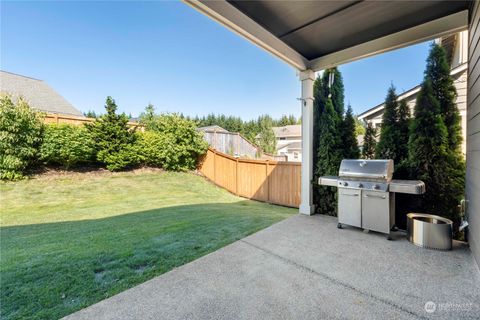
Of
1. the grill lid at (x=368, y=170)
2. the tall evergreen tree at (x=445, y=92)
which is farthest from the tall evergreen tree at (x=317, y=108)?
the tall evergreen tree at (x=445, y=92)

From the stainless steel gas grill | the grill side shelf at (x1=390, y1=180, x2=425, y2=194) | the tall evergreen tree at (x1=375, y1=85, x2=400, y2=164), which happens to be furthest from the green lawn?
the tall evergreen tree at (x1=375, y1=85, x2=400, y2=164)

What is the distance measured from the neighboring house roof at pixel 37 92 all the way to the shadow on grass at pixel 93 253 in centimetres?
1077

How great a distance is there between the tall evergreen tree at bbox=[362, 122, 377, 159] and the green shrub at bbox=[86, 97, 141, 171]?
7874 millimetres

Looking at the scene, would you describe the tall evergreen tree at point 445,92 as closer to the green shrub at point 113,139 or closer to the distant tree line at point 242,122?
the green shrub at point 113,139

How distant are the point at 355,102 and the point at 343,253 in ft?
9.31

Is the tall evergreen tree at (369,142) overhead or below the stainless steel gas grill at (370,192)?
overhead

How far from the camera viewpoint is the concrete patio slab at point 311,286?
1587 mm

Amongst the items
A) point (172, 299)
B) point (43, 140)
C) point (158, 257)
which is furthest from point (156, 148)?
point (172, 299)

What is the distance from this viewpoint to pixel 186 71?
1425 cm

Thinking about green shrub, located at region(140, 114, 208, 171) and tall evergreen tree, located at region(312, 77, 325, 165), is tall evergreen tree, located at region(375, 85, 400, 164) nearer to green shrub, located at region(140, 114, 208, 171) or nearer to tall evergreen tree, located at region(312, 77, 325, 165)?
tall evergreen tree, located at region(312, 77, 325, 165)

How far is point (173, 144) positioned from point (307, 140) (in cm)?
624

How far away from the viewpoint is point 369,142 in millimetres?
3826

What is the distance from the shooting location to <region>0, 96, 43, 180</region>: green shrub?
583cm

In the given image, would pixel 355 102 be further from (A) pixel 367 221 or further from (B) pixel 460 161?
(A) pixel 367 221
